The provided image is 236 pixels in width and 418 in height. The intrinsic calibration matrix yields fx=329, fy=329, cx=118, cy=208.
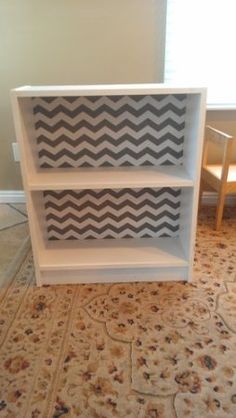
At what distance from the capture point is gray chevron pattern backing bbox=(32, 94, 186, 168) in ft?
5.33

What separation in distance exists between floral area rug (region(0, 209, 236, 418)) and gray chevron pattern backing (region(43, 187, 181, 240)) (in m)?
0.31

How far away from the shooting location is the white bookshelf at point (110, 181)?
1.55 meters

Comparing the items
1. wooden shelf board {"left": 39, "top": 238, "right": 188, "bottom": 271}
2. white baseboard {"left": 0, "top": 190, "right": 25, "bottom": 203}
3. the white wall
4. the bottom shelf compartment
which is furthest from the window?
white baseboard {"left": 0, "top": 190, "right": 25, "bottom": 203}

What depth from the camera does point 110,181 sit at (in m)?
1.53

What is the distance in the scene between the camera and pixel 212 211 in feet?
8.41

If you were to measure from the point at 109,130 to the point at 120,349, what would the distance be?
3.37 feet

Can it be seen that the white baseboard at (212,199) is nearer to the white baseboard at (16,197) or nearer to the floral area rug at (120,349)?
the white baseboard at (16,197)

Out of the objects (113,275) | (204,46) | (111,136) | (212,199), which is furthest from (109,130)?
(212,199)

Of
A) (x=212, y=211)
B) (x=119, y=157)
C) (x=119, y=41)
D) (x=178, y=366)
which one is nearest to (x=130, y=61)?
(x=119, y=41)

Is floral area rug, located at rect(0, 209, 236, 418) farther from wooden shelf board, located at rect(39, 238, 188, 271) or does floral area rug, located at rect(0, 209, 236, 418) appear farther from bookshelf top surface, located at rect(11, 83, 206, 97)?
bookshelf top surface, located at rect(11, 83, 206, 97)

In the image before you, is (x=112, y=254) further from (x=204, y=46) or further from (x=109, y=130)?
(x=204, y=46)

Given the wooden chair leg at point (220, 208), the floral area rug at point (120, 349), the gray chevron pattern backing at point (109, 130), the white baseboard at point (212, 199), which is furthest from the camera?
the white baseboard at point (212, 199)

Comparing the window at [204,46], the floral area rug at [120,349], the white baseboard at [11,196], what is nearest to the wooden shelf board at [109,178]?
the floral area rug at [120,349]

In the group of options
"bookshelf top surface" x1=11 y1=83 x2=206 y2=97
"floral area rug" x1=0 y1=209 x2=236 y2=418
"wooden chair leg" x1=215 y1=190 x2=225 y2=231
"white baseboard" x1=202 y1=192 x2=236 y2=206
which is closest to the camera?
"floral area rug" x1=0 y1=209 x2=236 y2=418
